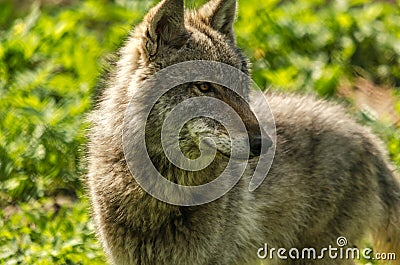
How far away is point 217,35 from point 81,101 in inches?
96.0

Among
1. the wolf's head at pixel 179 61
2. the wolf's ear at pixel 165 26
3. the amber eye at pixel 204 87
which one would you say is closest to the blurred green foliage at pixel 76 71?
the wolf's head at pixel 179 61

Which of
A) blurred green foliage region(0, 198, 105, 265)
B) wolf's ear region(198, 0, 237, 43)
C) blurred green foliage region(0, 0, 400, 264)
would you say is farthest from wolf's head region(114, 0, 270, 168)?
blurred green foliage region(0, 198, 105, 265)

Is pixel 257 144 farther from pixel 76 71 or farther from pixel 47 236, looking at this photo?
pixel 76 71

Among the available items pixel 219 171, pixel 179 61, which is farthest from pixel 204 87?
pixel 219 171

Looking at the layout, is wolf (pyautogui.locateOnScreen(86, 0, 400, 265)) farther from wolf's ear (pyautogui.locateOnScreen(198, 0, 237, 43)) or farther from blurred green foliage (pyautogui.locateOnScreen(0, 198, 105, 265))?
blurred green foliage (pyautogui.locateOnScreen(0, 198, 105, 265))

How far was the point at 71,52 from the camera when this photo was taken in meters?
9.05

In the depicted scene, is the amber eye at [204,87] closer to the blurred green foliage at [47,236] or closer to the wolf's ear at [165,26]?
the wolf's ear at [165,26]

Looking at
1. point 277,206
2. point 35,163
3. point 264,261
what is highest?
point 277,206

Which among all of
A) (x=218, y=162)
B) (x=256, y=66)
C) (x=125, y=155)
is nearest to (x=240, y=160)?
(x=218, y=162)

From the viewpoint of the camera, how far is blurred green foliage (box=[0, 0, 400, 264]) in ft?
22.6

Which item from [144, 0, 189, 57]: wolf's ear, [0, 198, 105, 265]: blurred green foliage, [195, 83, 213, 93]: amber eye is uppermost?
[144, 0, 189, 57]: wolf's ear

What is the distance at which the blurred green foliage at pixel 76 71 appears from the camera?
688 centimetres

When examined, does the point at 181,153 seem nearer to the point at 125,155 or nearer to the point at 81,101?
the point at 125,155

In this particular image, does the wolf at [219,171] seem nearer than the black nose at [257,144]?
No
